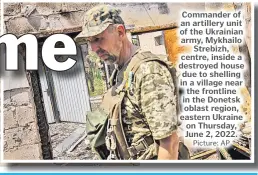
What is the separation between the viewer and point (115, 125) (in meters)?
4.31

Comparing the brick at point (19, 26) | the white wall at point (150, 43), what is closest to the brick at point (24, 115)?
the brick at point (19, 26)

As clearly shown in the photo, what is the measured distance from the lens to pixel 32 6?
14.5 ft

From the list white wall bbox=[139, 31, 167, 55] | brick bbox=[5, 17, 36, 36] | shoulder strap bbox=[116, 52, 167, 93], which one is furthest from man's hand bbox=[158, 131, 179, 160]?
brick bbox=[5, 17, 36, 36]

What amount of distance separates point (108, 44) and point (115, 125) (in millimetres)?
621

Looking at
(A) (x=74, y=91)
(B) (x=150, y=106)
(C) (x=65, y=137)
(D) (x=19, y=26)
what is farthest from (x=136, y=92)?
(D) (x=19, y=26)

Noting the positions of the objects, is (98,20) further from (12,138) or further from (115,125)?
(12,138)

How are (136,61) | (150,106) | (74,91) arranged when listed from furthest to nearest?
(74,91) → (136,61) → (150,106)

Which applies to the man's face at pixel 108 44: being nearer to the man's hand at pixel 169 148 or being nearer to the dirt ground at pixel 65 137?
the dirt ground at pixel 65 137

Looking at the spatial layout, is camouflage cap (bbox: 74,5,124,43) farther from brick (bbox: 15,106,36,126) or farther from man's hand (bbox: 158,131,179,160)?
man's hand (bbox: 158,131,179,160)

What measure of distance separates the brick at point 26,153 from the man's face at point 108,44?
0.91m

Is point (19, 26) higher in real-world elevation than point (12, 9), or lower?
lower

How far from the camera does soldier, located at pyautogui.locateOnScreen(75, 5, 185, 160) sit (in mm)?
4160

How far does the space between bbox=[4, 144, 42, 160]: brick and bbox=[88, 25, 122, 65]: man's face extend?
0.91 meters

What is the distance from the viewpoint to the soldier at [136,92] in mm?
4160
